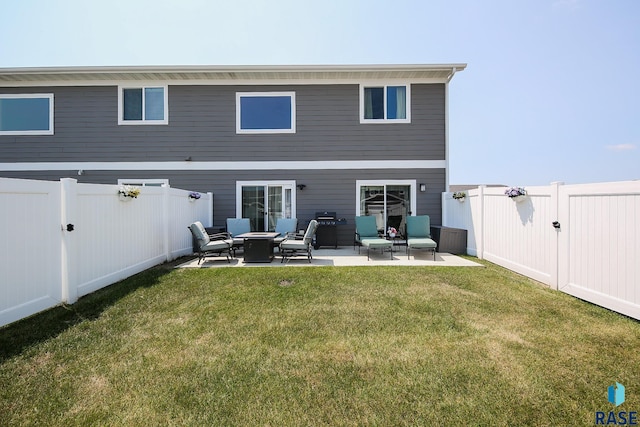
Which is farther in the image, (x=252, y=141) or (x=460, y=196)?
(x=252, y=141)

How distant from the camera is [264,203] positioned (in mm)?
9328

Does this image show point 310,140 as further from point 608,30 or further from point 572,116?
point 572,116

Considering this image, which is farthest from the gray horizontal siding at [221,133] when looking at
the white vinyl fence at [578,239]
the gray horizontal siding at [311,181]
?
the white vinyl fence at [578,239]

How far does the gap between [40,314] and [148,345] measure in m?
1.98

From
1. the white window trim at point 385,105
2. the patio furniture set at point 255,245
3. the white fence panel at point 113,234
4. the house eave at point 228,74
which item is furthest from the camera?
the white window trim at point 385,105

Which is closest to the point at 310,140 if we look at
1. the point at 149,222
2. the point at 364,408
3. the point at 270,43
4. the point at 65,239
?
the point at 270,43

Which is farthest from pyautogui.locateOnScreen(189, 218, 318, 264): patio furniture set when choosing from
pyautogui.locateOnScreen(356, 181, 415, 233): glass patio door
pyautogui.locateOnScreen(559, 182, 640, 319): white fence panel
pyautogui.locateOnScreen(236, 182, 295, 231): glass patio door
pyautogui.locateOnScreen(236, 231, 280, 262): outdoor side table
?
pyautogui.locateOnScreen(559, 182, 640, 319): white fence panel

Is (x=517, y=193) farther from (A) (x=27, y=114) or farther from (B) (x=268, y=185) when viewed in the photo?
(A) (x=27, y=114)

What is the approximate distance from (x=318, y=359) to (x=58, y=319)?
3362 mm

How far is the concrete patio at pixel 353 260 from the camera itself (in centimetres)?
651

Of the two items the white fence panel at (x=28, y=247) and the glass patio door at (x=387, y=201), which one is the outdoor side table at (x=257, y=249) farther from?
the glass patio door at (x=387, y=201)

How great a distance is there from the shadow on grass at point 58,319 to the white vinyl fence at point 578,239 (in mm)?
6735

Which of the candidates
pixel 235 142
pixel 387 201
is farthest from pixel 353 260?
pixel 235 142

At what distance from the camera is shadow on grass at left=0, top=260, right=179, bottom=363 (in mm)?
2926
